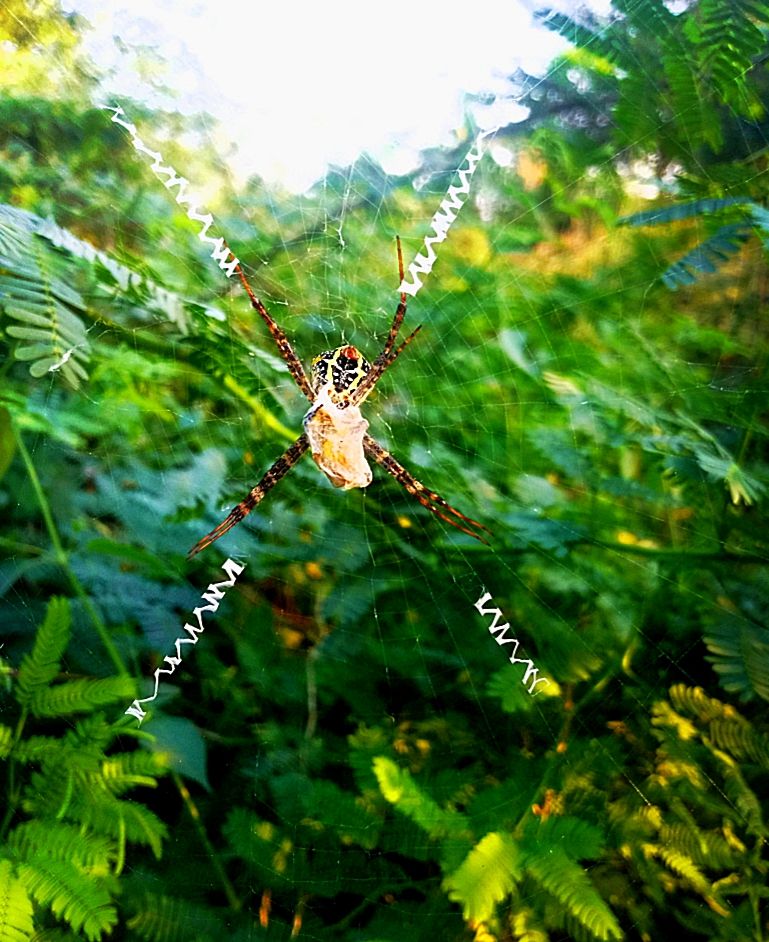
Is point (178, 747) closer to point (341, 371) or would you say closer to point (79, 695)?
point (79, 695)

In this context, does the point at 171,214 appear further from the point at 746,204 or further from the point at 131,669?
the point at 746,204

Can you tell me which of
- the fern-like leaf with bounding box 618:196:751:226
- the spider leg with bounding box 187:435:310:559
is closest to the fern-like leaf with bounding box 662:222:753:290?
the fern-like leaf with bounding box 618:196:751:226

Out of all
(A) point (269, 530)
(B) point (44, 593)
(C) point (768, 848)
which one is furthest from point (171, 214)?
(C) point (768, 848)

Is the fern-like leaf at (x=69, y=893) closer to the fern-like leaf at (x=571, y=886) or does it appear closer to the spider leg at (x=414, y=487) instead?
the fern-like leaf at (x=571, y=886)

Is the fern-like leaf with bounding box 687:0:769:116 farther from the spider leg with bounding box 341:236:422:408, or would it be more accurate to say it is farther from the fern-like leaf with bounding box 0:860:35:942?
the fern-like leaf with bounding box 0:860:35:942

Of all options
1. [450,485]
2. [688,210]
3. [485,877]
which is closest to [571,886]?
[485,877]
